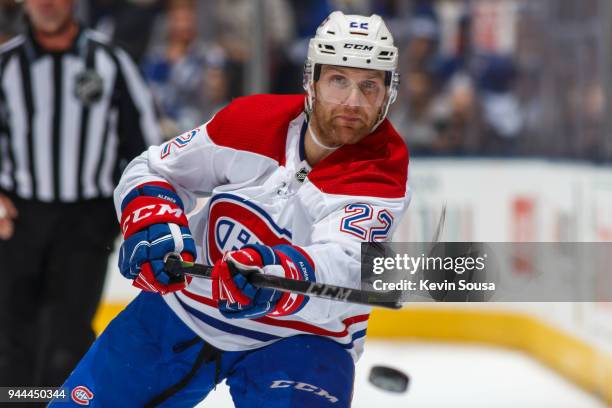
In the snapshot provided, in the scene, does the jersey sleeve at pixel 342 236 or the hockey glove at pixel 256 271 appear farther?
the jersey sleeve at pixel 342 236

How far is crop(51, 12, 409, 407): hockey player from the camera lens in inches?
79.2

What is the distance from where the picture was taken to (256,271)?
1770mm

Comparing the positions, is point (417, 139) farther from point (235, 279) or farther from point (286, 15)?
point (235, 279)

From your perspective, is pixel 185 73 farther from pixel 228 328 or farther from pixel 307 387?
pixel 307 387

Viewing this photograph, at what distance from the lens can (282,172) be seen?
2111 millimetres

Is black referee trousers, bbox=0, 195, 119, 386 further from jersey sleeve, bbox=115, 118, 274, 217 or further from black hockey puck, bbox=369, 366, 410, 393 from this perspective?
black hockey puck, bbox=369, 366, 410, 393

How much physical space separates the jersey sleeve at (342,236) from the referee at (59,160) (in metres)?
1.30

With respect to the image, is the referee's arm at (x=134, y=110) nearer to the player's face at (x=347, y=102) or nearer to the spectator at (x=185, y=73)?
the player's face at (x=347, y=102)

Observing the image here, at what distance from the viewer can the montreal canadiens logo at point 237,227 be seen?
6.81ft

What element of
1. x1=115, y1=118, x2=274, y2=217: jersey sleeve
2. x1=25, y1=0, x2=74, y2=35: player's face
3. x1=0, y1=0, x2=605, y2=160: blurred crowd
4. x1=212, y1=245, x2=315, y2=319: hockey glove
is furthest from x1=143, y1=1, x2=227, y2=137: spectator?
x1=212, y1=245, x2=315, y2=319: hockey glove

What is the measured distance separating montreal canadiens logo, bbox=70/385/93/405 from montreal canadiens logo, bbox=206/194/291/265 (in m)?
0.35

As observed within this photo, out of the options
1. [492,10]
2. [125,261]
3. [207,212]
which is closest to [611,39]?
[492,10]

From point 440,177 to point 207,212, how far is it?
3167 mm

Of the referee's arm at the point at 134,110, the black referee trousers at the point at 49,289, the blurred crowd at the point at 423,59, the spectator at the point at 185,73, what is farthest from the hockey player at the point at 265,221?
the spectator at the point at 185,73
